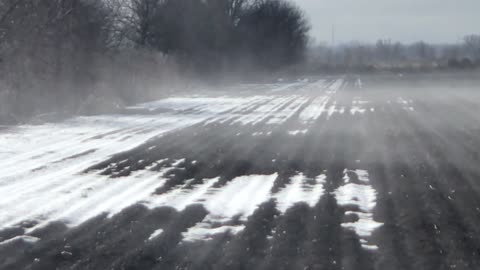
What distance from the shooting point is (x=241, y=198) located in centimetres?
1002

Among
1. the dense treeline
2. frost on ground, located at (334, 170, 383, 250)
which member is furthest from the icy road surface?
the dense treeline

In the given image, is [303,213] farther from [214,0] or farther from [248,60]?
[248,60]

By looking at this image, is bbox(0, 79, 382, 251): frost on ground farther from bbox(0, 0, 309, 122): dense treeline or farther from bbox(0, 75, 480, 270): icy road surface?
bbox(0, 0, 309, 122): dense treeline

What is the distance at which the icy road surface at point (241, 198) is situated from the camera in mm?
7074

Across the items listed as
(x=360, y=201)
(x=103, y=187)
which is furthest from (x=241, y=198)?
(x=103, y=187)

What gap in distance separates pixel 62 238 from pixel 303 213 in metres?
2.94

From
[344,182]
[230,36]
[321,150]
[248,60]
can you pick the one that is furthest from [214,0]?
[344,182]

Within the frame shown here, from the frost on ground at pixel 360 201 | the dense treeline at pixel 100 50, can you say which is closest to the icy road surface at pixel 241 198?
the frost on ground at pixel 360 201

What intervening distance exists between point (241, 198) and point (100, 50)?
2452 centimetres

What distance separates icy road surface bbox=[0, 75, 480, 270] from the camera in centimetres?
707

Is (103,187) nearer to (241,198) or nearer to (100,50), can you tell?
(241,198)

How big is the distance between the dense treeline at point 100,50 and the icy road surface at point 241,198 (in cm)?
748

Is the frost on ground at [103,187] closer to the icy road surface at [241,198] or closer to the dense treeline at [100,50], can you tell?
the icy road surface at [241,198]

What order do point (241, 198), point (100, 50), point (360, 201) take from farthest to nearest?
point (100, 50), point (241, 198), point (360, 201)
